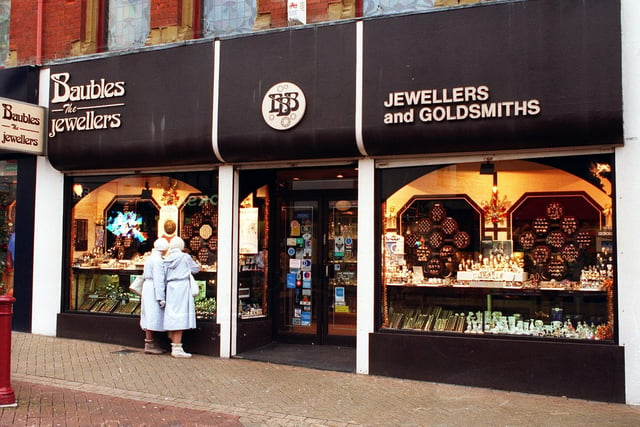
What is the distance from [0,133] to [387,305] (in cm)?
649

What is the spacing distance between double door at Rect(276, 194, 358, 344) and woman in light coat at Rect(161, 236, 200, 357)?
159 centimetres

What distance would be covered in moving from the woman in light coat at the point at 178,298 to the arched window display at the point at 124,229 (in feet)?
1.89

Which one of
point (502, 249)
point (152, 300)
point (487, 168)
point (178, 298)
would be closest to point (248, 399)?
point (178, 298)

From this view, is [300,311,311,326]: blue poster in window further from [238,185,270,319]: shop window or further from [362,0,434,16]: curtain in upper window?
[362,0,434,16]: curtain in upper window

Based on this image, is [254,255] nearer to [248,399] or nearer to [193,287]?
[193,287]

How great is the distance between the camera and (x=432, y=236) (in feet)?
A: 26.2

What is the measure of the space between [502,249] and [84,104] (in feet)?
22.1

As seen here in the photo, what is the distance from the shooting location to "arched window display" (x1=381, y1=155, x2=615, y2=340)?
23.0 feet

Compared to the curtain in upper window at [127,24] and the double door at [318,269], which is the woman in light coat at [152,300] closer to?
the double door at [318,269]

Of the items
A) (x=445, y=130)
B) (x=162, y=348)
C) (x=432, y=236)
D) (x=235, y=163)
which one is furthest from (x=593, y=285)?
(x=162, y=348)

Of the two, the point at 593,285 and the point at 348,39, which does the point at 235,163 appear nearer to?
the point at 348,39

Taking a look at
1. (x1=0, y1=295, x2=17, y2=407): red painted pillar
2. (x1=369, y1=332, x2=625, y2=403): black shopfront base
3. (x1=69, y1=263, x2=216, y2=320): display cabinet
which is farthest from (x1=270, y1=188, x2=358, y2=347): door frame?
(x1=0, y1=295, x2=17, y2=407): red painted pillar

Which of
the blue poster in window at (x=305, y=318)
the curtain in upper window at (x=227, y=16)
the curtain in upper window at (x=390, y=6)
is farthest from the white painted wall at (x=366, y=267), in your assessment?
the curtain in upper window at (x=227, y=16)

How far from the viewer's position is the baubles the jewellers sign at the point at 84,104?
9.20m
